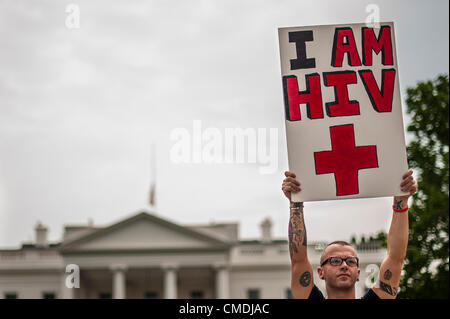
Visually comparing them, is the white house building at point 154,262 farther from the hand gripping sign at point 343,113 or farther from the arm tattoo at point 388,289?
the hand gripping sign at point 343,113

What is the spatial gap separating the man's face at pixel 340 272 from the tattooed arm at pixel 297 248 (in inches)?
3.9

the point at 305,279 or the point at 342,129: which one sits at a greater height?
the point at 342,129

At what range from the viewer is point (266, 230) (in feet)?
177

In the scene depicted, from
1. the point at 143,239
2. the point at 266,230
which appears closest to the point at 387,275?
the point at 143,239

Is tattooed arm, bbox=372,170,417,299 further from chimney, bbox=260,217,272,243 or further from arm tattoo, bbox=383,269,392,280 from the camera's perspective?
chimney, bbox=260,217,272,243

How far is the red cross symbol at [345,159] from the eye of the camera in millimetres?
3693

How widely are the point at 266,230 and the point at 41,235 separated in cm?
1847

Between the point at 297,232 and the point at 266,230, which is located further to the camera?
the point at 266,230

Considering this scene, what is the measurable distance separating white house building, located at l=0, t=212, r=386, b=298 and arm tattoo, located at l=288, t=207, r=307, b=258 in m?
45.3

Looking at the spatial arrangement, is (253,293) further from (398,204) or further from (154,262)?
(398,204)

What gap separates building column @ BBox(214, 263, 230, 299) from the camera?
4959cm

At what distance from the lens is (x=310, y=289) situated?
11.7 feet

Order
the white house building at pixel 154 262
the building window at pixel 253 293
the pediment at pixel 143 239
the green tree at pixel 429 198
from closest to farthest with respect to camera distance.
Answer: the green tree at pixel 429 198, the pediment at pixel 143 239, the white house building at pixel 154 262, the building window at pixel 253 293

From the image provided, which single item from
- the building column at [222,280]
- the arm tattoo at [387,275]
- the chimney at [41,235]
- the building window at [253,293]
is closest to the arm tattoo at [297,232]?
the arm tattoo at [387,275]
